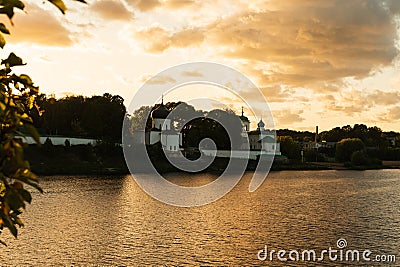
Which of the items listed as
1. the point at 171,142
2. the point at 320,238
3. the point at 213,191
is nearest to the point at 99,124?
the point at 171,142

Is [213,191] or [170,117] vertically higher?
[170,117]

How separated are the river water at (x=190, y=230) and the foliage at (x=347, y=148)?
7133 centimetres

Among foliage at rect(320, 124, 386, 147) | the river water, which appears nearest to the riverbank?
the river water

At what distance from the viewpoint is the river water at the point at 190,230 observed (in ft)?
62.5

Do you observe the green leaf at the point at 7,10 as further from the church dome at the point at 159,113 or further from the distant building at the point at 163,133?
the church dome at the point at 159,113

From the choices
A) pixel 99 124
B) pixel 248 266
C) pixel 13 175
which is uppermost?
pixel 99 124

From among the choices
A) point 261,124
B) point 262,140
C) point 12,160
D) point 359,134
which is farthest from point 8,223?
point 359,134

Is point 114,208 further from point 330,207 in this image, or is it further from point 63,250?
point 330,207

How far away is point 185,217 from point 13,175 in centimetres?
2780

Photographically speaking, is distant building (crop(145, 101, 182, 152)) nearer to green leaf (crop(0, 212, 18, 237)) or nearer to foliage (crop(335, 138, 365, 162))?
foliage (crop(335, 138, 365, 162))

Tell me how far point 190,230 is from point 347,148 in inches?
3604

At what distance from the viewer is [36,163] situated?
60812 millimetres

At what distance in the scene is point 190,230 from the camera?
2503cm

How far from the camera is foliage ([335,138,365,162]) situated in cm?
11038
